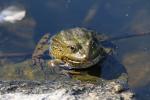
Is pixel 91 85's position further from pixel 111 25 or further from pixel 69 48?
pixel 111 25

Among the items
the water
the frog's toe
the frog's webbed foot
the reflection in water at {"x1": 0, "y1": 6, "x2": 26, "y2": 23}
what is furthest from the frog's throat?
the reflection in water at {"x1": 0, "y1": 6, "x2": 26, "y2": 23}

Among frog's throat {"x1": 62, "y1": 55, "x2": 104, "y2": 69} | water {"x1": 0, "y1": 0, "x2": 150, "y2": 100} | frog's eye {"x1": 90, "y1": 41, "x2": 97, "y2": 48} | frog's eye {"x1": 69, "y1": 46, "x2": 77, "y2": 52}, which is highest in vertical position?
water {"x1": 0, "y1": 0, "x2": 150, "y2": 100}

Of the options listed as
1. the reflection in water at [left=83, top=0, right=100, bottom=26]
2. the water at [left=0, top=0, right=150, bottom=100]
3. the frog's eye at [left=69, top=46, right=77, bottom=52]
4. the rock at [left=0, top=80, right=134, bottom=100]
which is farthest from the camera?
the reflection in water at [left=83, top=0, right=100, bottom=26]

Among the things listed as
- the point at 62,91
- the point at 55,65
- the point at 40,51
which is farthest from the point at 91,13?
the point at 62,91

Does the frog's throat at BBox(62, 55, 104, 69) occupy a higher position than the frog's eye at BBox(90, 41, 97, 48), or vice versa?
the frog's eye at BBox(90, 41, 97, 48)

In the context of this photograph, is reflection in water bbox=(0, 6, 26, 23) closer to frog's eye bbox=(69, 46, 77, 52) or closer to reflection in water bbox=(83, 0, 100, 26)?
reflection in water bbox=(83, 0, 100, 26)

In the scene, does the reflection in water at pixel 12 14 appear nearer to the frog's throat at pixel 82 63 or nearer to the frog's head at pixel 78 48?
the frog's head at pixel 78 48

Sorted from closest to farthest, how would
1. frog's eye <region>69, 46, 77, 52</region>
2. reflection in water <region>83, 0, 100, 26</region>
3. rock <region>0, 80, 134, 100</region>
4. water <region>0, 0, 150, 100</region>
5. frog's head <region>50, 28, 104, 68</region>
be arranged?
1. rock <region>0, 80, 134, 100</region>
2. frog's head <region>50, 28, 104, 68</region>
3. frog's eye <region>69, 46, 77, 52</region>
4. water <region>0, 0, 150, 100</region>
5. reflection in water <region>83, 0, 100, 26</region>

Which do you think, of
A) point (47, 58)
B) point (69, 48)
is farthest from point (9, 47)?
point (69, 48)
